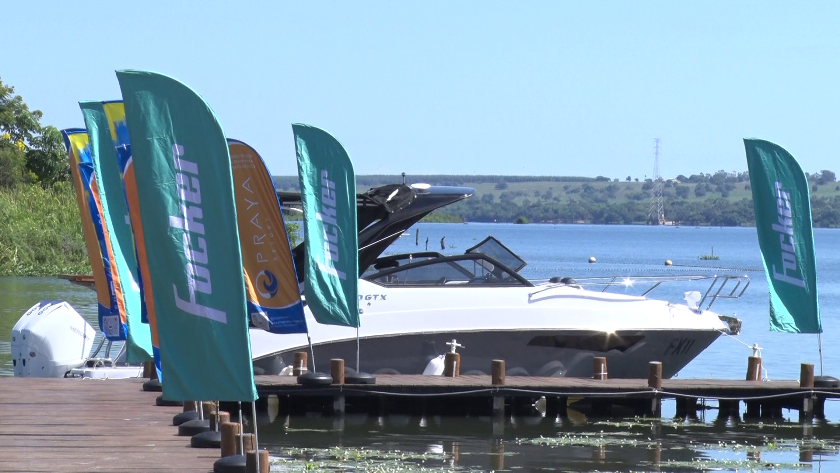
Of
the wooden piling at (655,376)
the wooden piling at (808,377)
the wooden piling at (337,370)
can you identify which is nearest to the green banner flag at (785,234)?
the wooden piling at (808,377)

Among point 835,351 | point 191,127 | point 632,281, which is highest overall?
point 191,127

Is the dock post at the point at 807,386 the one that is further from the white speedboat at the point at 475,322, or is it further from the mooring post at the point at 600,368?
the mooring post at the point at 600,368

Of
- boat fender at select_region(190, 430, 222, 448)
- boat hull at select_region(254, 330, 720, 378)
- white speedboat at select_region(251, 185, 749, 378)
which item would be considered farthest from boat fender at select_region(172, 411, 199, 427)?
boat hull at select_region(254, 330, 720, 378)

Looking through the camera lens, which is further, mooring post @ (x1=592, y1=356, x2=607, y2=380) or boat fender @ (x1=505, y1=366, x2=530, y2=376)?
boat fender @ (x1=505, y1=366, x2=530, y2=376)

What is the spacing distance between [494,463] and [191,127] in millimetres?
7040

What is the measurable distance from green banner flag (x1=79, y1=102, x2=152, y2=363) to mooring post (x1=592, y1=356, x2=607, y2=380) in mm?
7358

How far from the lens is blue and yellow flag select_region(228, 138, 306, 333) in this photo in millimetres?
12953

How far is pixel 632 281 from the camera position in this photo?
1788cm

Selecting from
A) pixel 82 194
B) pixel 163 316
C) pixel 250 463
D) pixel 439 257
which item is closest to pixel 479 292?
pixel 439 257

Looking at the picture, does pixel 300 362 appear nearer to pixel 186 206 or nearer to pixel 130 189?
pixel 130 189

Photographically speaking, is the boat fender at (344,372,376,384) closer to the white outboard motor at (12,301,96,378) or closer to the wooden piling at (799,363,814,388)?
the white outboard motor at (12,301,96,378)

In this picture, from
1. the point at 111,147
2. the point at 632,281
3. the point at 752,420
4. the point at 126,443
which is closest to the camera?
the point at 126,443

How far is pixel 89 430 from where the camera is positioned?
11.3 m

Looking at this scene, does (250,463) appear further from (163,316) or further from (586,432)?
(586,432)
